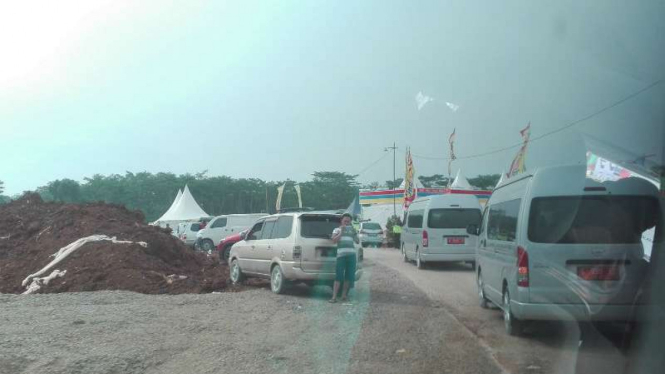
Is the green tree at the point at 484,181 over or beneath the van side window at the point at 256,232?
over

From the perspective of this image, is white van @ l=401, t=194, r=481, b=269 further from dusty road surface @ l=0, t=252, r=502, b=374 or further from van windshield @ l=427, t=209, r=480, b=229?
dusty road surface @ l=0, t=252, r=502, b=374

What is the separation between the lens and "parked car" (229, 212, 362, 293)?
12273 mm

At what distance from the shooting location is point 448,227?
18.4 m

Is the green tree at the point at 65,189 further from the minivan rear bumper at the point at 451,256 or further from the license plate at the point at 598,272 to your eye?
the license plate at the point at 598,272

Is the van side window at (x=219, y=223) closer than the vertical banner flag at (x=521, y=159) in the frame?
No

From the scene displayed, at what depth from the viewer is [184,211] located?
139ft

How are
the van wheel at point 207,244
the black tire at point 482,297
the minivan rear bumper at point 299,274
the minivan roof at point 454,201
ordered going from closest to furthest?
the black tire at point 482,297 → the minivan rear bumper at point 299,274 → the minivan roof at point 454,201 → the van wheel at point 207,244

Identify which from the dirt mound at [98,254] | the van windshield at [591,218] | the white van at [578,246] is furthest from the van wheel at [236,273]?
the van windshield at [591,218]

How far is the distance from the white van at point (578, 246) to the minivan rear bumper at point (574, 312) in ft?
0.04

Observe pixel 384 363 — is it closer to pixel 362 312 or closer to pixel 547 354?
pixel 547 354

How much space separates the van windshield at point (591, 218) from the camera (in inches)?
304

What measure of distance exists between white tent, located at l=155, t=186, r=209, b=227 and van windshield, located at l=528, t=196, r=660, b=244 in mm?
35694

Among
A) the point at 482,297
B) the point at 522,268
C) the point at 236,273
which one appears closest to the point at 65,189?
the point at 236,273

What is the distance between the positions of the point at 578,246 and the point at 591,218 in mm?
429
